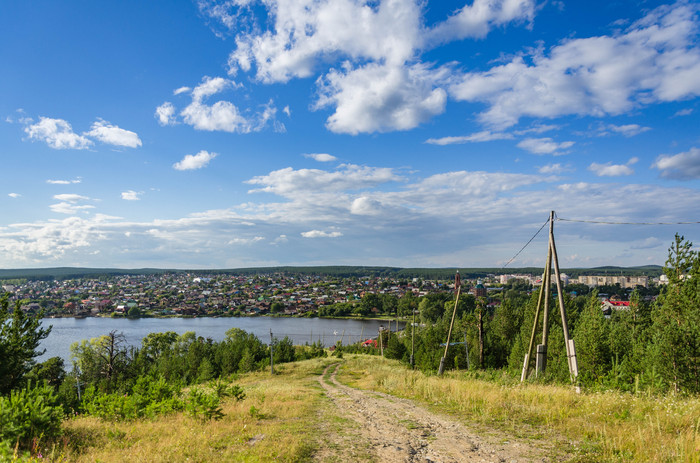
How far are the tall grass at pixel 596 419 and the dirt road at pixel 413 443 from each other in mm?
765

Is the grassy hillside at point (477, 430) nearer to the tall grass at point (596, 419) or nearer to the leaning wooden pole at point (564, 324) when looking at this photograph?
the tall grass at point (596, 419)

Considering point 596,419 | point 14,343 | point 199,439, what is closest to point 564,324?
point 596,419

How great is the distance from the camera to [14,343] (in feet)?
80.1

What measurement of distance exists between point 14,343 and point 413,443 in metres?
28.2

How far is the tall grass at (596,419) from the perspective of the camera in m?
5.80

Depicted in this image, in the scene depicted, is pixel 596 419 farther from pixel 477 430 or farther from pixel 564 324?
pixel 564 324

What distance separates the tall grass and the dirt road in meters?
0.77

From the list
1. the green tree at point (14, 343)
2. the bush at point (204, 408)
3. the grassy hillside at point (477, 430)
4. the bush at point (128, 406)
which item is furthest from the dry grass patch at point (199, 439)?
the green tree at point (14, 343)

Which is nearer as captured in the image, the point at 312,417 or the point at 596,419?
the point at 596,419

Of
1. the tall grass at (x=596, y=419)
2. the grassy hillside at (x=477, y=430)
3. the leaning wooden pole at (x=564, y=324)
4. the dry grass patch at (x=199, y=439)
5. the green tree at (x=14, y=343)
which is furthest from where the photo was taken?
the green tree at (x=14, y=343)

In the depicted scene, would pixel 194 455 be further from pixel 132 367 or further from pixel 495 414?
pixel 132 367

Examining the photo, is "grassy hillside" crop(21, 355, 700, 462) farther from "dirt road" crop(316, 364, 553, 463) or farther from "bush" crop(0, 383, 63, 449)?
"bush" crop(0, 383, 63, 449)

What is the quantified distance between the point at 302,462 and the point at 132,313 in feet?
540

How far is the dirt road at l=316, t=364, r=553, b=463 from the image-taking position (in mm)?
6344
